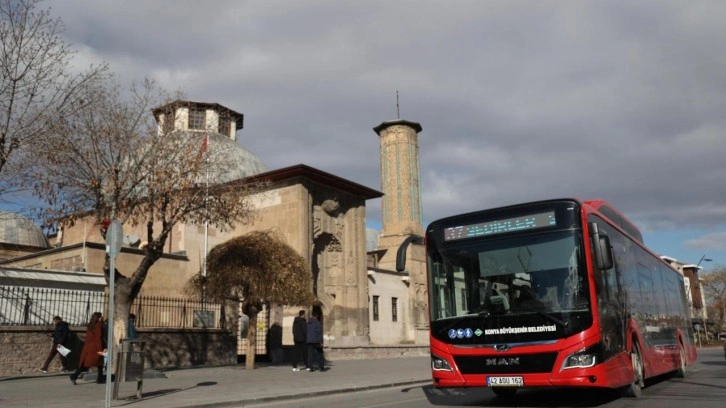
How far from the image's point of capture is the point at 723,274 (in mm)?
73625

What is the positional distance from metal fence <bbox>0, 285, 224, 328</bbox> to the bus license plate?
46.3 feet

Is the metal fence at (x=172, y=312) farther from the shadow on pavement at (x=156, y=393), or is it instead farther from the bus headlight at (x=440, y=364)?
the bus headlight at (x=440, y=364)

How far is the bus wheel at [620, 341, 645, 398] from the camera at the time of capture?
961cm

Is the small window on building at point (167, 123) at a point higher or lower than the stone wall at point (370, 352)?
higher

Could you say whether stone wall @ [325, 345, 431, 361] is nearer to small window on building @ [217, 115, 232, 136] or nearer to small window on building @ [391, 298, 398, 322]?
small window on building @ [391, 298, 398, 322]

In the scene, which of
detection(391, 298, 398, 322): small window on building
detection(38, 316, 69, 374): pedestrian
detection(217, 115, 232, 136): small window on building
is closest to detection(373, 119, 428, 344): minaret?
detection(391, 298, 398, 322): small window on building

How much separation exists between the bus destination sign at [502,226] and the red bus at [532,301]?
0.01 meters

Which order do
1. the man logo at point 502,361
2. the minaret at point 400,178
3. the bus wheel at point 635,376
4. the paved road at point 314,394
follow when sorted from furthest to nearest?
the minaret at point 400,178, the paved road at point 314,394, the bus wheel at point 635,376, the man logo at point 502,361

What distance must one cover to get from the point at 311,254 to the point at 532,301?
23568mm

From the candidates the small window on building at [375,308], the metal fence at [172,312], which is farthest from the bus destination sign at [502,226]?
the small window on building at [375,308]

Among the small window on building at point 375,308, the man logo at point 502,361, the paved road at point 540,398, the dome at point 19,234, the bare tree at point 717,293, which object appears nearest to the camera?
the man logo at point 502,361

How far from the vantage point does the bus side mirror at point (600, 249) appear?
8094 millimetres

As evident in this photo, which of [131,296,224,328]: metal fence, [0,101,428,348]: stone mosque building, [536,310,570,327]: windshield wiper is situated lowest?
[536,310,570,327]: windshield wiper

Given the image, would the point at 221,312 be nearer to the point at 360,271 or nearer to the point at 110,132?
the point at 110,132
